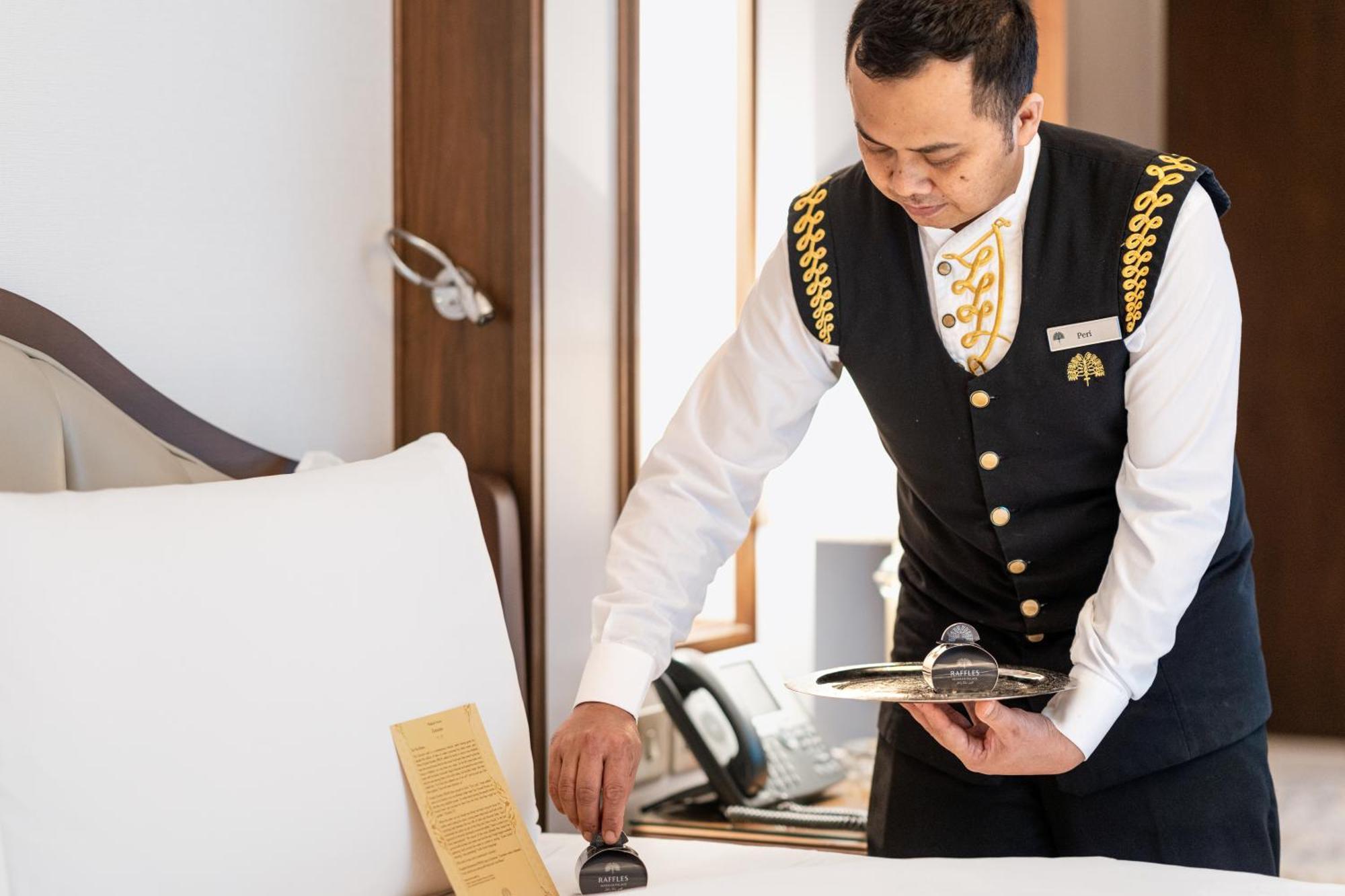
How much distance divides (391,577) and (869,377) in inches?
23.1

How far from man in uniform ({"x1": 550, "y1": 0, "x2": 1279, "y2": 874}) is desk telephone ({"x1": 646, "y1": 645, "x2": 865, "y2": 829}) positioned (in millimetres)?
708

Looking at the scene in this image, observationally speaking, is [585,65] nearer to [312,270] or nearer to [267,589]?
[312,270]

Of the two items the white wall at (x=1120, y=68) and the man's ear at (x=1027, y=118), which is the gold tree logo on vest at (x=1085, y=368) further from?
the white wall at (x=1120, y=68)

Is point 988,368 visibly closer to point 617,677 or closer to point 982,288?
point 982,288

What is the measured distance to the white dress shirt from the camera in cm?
137

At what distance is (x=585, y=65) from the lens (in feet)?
7.57

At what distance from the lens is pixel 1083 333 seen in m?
1.43

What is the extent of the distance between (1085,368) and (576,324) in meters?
1.07

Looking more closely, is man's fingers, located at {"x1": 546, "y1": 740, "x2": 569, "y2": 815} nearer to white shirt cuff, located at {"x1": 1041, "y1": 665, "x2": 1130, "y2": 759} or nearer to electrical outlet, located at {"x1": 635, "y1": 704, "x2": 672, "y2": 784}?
white shirt cuff, located at {"x1": 1041, "y1": 665, "x2": 1130, "y2": 759}

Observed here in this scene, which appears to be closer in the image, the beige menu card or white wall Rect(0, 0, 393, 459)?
the beige menu card

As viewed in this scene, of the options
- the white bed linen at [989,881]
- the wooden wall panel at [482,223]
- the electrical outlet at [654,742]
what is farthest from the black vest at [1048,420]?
the electrical outlet at [654,742]

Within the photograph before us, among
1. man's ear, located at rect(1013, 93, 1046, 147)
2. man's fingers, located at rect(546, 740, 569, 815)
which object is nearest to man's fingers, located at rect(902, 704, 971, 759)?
man's fingers, located at rect(546, 740, 569, 815)

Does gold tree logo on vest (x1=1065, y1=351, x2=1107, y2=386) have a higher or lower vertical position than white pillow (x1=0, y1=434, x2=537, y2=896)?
higher

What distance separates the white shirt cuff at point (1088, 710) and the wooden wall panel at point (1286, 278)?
336 cm
